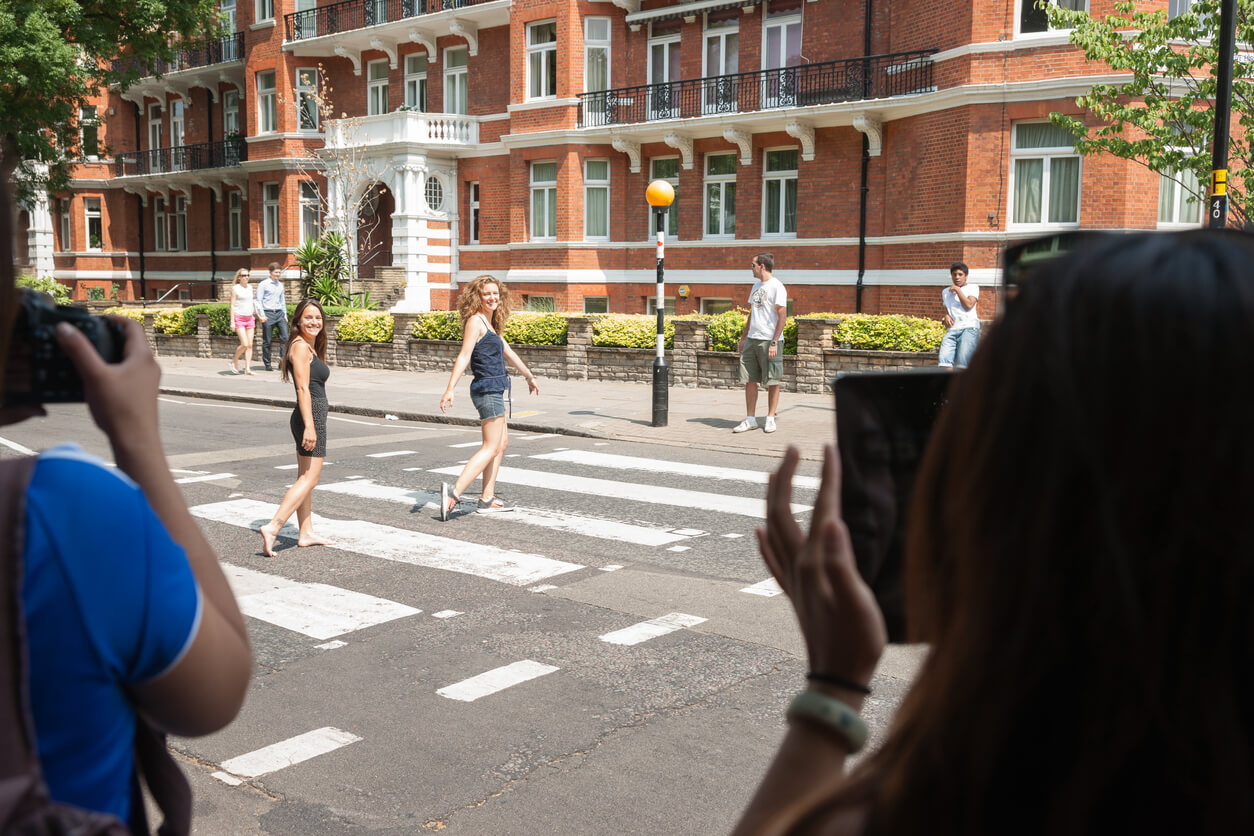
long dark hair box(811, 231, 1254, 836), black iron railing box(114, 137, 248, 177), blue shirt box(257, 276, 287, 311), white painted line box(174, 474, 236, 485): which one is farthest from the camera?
black iron railing box(114, 137, 248, 177)

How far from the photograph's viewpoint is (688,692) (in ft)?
17.0

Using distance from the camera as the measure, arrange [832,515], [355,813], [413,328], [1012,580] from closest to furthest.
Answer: [1012,580]
[832,515]
[355,813]
[413,328]

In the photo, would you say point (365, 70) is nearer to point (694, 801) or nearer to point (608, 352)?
point (608, 352)

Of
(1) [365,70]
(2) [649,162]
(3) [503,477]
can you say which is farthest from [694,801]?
(1) [365,70]

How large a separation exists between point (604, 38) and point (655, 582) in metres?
25.1

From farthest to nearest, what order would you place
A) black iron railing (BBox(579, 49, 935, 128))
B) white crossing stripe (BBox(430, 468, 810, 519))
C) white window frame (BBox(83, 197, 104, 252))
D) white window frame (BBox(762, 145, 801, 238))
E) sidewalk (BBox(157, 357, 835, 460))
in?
white window frame (BBox(83, 197, 104, 252)), white window frame (BBox(762, 145, 801, 238)), black iron railing (BBox(579, 49, 935, 128)), sidewalk (BBox(157, 357, 835, 460)), white crossing stripe (BBox(430, 468, 810, 519))

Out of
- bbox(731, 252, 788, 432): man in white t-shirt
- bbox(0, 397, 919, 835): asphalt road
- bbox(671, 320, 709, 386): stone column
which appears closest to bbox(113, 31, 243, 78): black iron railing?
bbox(671, 320, 709, 386): stone column

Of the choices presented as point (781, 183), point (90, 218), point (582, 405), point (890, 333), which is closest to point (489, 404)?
point (582, 405)

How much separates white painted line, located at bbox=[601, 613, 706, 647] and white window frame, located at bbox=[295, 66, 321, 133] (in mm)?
33900

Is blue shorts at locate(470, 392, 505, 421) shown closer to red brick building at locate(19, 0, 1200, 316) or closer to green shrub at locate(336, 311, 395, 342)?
red brick building at locate(19, 0, 1200, 316)

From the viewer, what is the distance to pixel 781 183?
90.0 ft

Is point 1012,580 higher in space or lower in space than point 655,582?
higher

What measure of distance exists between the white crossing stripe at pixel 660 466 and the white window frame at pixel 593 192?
17.9 meters

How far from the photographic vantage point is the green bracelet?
126cm
